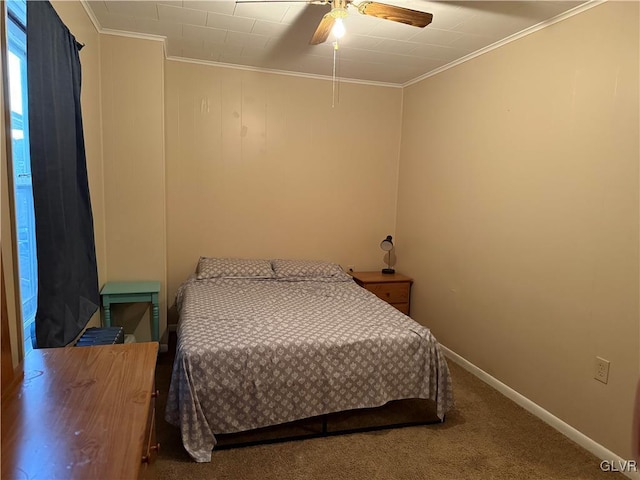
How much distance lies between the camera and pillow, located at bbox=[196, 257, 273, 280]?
3389 mm

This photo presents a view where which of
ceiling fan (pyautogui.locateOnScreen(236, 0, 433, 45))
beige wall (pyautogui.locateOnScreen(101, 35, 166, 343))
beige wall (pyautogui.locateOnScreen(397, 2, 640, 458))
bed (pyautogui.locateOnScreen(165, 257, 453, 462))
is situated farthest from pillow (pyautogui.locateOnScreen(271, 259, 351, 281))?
ceiling fan (pyautogui.locateOnScreen(236, 0, 433, 45))

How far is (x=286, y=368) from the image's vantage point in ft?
7.06

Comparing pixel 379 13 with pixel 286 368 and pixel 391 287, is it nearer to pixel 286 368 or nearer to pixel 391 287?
A: pixel 286 368

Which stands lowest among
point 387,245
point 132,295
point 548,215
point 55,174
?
point 132,295

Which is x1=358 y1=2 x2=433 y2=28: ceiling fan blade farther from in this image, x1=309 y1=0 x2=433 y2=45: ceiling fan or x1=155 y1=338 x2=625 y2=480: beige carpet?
x1=155 y1=338 x2=625 y2=480: beige carpet

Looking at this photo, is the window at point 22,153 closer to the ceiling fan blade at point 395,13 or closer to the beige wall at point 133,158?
the beige wall at point 133,158

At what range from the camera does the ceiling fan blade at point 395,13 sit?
1.91 meters

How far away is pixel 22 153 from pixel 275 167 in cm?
225

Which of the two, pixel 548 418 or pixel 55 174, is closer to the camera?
pixel 55 174

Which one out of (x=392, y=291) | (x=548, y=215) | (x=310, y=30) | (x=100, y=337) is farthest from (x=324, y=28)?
(x=392, y=291)

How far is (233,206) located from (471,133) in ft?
6.85

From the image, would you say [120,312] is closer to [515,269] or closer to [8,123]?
[8,123]

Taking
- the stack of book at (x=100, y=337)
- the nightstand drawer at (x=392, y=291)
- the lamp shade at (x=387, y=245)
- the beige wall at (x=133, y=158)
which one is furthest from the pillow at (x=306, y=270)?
the stack of book at (x=100, y=337)

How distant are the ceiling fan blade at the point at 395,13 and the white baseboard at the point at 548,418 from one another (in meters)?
2.18
